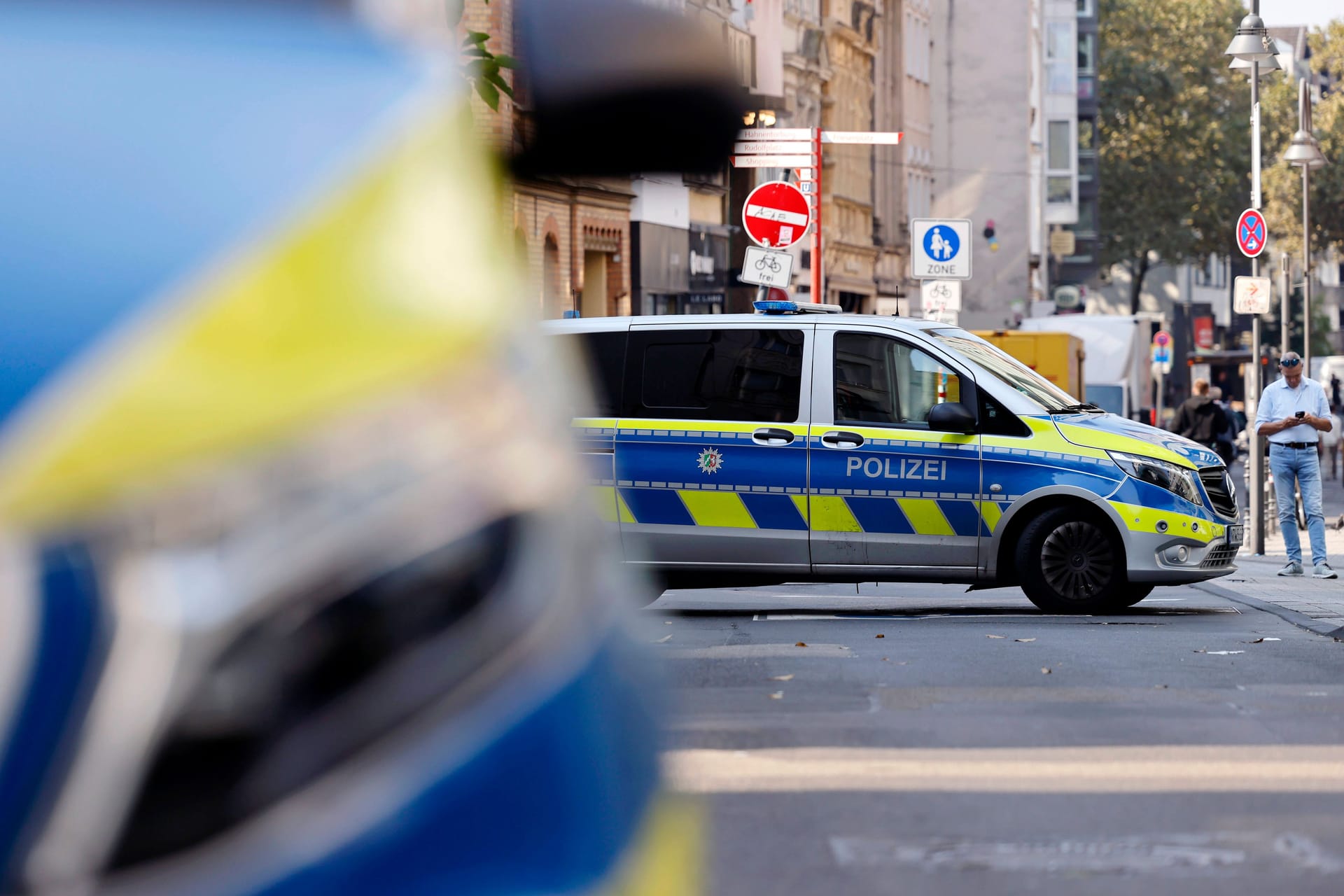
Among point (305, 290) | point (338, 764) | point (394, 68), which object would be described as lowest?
point (338, 764)

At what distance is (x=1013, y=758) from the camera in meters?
7.00

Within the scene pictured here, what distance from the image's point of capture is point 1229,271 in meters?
118

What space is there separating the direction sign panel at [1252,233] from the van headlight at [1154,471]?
13.2 m

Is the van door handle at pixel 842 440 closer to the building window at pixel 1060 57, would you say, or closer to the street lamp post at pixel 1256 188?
the street lamp post at pixel 1256 188

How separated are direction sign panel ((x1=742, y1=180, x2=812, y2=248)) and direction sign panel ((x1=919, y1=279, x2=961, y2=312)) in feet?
12.7

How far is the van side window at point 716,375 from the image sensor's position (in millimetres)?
12969

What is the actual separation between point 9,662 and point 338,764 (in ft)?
0.58

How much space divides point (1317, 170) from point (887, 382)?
6222 cm

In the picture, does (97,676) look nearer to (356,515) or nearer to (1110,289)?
(356,515)

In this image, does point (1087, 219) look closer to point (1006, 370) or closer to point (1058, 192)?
point (1058, 192)

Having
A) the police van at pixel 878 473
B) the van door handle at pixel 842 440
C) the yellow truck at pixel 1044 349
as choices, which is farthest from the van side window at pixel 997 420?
the yellow truck at pixel 1044 349

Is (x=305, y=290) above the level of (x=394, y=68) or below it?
below

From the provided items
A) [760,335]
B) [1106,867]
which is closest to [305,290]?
[1106,867]

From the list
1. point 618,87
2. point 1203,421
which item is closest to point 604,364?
point 618,87
